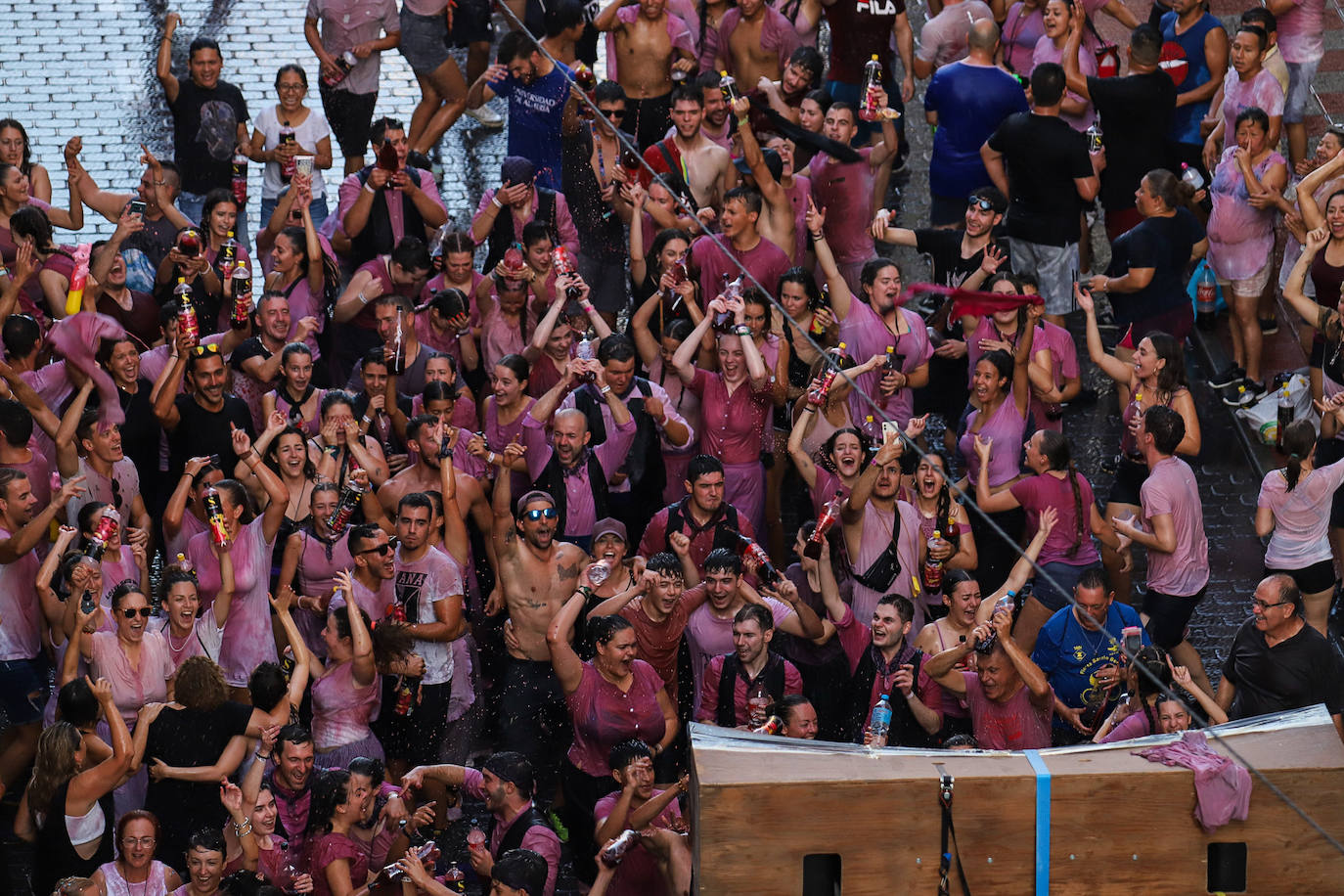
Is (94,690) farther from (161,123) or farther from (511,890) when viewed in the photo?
(161,123)

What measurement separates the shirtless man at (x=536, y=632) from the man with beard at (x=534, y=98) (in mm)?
3237

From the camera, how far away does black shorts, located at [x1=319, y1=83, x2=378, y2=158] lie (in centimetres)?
1355

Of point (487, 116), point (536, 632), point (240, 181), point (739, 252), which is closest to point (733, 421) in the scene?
point (739, 252)

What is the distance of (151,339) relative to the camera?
11344 millimetres

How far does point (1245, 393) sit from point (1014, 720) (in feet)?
12.5

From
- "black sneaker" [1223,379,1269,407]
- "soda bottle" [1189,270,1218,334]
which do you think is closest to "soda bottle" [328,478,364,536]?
"black sneaker" [1223,379,1269,407]

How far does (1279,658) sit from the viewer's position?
9.02m

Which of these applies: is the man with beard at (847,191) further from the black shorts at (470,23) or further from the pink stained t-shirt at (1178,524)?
the black shorts at (470,23)

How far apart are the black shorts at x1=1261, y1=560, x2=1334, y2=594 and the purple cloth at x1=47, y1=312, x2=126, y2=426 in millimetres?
6077

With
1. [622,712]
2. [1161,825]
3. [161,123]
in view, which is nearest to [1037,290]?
[622,712]

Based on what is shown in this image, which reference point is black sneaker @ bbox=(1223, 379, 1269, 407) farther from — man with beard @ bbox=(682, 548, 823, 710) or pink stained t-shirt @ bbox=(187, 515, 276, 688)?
pink stained t-shirt @ bbox=(187, 515, 276, 688)

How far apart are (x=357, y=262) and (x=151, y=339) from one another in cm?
141

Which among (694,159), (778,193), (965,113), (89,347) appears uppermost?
(965,113)

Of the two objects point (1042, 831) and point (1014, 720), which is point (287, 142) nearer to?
point (1014, 720)
